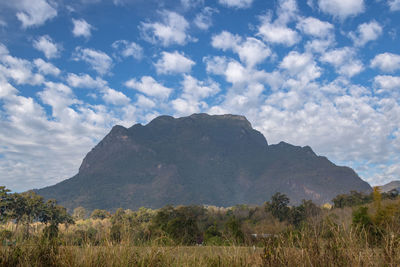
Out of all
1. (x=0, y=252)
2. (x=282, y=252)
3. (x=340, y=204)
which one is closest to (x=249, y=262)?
(x=282, y=252)

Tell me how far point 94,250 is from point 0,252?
1663 mm

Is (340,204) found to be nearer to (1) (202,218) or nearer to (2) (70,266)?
(1) (202,218)

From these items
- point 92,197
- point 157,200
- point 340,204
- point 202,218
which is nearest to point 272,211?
point 202,218

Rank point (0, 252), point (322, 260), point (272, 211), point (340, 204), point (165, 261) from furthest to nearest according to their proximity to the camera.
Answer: point (340, 204)
point (272, 211)
point (165, 261)
point (0, 252)
point (322, 260)

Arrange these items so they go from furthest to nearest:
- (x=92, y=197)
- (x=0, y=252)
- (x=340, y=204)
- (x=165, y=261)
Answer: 1. (x=92, y=197)
2. (x=340, y=204)
3. (x=165, y=261)
4. (x=0, y=252)

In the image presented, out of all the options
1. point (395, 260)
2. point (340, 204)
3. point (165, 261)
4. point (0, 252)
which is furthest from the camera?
point (340, 204)

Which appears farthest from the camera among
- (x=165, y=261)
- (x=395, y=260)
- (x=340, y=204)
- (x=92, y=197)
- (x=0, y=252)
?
(x=92, y=197)

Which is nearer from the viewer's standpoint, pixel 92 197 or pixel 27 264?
pixel 27 264

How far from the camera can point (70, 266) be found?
5.31 metres

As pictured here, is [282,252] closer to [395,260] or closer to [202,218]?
[395,260]

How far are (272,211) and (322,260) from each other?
55.7 metres

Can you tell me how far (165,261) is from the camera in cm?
591

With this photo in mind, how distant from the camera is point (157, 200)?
196125 mm

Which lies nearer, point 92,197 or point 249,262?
point 249,262
